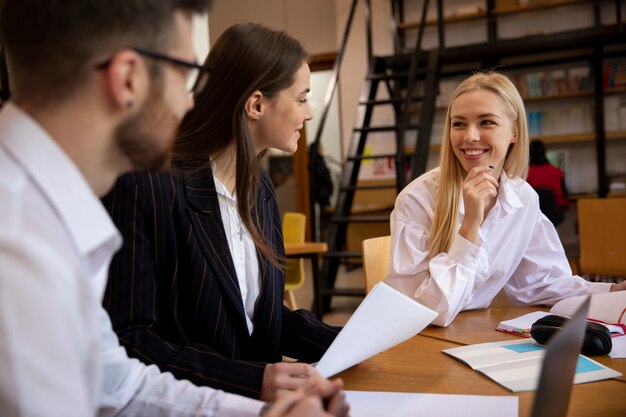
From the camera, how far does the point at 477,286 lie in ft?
5.90

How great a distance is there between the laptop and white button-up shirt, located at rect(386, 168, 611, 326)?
90 centimetres

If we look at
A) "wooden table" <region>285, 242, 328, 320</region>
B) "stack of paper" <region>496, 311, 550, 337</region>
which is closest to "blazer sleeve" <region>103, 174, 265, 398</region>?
"stack of paper" <region>496, 311, 550, 337</region>

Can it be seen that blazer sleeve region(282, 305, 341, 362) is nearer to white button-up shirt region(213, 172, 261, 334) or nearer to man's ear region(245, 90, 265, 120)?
white button-up shirt region(213, 172, 261, 334)

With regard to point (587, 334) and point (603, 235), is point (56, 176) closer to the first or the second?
point (587, 334)

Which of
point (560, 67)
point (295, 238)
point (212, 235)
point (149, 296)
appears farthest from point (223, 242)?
point (560, 67)

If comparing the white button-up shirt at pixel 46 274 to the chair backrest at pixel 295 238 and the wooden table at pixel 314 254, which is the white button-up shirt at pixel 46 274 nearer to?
the wooden table at pixel 314 254

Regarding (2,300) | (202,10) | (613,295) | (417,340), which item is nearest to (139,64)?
(202,10)

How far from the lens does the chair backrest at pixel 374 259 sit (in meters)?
1.98

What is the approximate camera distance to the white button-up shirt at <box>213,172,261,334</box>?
4.68 feet

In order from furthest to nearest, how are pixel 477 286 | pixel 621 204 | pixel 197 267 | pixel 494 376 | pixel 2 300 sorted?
pixel 621 204
pixel 477 286
pixel 197 267
pixel 494 376
pixel 2 300

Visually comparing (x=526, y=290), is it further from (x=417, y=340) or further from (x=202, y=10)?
(x=202, y=10)

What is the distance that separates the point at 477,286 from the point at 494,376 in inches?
29.1

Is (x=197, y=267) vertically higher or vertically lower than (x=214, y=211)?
lower

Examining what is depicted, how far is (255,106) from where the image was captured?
1.46 m
